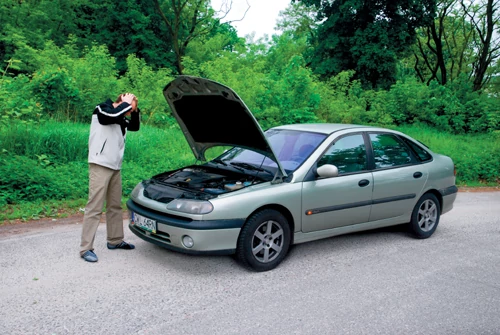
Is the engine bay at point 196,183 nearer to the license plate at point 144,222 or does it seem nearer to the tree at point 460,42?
the license plate at point 144,222

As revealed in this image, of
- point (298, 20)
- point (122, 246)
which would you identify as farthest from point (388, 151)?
point (298, 20)

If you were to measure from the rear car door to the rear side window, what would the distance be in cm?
9

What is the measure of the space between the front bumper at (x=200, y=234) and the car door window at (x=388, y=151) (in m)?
2.32

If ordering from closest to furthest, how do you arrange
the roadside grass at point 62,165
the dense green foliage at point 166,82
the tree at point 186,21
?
the roadside grass at point 62,165 < the dense green foliage at point 166,82 < the tree at point 186,21

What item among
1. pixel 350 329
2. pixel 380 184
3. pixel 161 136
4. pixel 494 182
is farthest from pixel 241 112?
pixel 494 182

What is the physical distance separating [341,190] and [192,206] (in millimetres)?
1872

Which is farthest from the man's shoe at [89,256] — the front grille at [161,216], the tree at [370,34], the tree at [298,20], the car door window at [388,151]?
the tree at [298,20]

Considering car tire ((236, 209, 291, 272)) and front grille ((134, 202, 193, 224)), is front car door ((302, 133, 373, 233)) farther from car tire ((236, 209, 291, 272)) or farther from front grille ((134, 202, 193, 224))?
front grille ((134, 202, 193, 224))

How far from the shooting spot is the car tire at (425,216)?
6.20m

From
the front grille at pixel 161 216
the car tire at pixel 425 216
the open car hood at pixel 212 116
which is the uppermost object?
the open car hood at pixel 212 116

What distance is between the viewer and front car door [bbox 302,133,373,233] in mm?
5141

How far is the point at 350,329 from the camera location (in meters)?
3.62

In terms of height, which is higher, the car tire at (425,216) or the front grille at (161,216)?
the front grille at (161,216)

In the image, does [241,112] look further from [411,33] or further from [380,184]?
[411,33]
